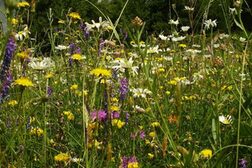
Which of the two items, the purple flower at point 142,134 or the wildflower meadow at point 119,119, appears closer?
the wildflower meadow at point 119,119

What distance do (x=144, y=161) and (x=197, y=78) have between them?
0.85 metres

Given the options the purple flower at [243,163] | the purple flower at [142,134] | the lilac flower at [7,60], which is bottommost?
the purple flower at [142,134]

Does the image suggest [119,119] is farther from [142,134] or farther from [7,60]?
[7,60]

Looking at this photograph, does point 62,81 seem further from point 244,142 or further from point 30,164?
point 244,142

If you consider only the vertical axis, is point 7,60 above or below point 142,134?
above

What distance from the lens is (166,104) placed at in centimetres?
201

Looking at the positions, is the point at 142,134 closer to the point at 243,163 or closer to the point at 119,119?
the point at 119,119

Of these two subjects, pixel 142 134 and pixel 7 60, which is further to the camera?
pixel 142 134

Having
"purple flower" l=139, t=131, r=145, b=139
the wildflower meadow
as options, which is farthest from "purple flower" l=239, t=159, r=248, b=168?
"purple flower" l=139, t=131, r=145, b=139

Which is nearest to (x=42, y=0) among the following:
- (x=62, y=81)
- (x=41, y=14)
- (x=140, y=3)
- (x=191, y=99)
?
(x=41, y=14)

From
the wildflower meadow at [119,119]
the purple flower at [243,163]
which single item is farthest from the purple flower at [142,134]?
the purple flower at [243,163]

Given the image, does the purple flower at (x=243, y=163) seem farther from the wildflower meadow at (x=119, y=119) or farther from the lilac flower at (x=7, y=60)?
the lilac flower at (x=7, y=60)

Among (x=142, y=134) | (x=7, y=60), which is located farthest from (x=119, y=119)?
(x=7, y=60)

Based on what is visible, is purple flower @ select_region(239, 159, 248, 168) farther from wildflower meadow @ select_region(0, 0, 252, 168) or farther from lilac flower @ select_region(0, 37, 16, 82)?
lilac flower @ select_region(0, 37, 16, 82)
